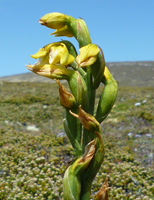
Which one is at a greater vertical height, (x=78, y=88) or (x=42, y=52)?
(x=42, y=52)

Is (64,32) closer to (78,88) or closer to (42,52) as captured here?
(42,52)

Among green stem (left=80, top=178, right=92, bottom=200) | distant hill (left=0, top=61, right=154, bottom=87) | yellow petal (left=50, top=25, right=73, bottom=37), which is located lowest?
distant hill (left=0, top=61, right=154, bottom=87)

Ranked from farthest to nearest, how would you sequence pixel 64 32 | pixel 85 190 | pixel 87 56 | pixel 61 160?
1. pixel 61 160
2. pixel 64 32
3. pixel 85 190
4. pixel 87 56

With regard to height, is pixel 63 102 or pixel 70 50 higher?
pixel 70 50

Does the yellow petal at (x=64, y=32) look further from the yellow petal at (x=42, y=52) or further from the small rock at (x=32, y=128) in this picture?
the small rock at (x=32, y=128)

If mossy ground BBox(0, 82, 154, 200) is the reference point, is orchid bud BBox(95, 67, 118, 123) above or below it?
above

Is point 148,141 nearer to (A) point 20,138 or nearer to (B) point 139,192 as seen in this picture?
(B) point 139,192

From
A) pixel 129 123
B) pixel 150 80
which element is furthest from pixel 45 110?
pixel 150 80

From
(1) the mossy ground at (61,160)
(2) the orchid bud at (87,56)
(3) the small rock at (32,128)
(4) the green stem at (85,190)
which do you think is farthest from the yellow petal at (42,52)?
(3) the small rock at (32,128)

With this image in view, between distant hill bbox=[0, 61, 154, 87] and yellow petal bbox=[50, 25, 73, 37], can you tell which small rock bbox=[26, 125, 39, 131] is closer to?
yellow petal bbox=[50, 25, 73, 37]

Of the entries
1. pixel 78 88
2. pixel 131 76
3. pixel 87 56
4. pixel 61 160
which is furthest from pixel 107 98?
pixel 131 76

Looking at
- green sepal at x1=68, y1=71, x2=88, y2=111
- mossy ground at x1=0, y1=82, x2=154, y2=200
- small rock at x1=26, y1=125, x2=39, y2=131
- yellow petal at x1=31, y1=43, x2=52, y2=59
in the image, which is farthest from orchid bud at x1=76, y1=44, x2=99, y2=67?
small rock at x1=26, y1=125, x2=39, y2=131
